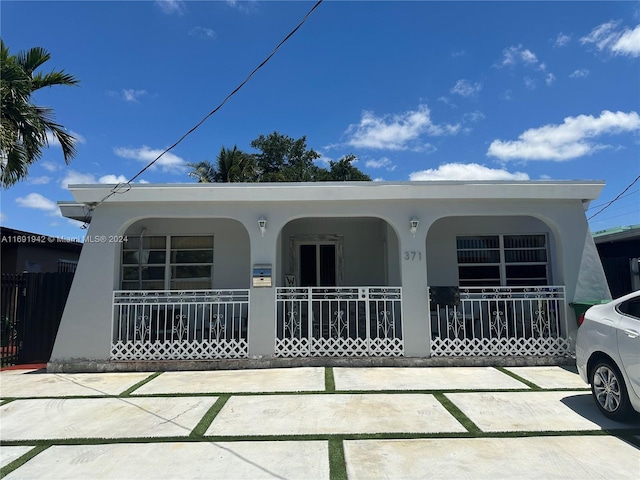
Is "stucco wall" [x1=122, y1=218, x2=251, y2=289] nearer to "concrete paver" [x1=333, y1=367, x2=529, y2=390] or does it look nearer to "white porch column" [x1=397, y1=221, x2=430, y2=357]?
"concrete paver" [x1=333, y1=367, x2=529, y2=390]

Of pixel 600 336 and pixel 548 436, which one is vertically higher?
pixel 600 336

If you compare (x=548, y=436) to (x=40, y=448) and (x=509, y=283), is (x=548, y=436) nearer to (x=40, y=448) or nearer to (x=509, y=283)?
(x=40, y=448)

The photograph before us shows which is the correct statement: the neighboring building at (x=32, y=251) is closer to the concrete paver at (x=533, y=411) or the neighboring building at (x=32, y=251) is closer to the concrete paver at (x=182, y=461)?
the concrete paver at (x=182, y=461)

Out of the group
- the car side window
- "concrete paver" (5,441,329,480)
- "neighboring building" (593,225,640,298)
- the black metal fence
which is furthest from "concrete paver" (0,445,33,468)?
"neighboring building" (593,225,640,298)

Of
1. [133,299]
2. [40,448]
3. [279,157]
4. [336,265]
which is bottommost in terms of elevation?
[40,448]

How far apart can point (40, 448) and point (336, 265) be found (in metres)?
7.76

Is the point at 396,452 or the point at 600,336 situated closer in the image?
the point at 396,452

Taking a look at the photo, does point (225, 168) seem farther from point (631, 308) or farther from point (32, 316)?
point (631, 308)

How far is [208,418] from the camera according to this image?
4.79m

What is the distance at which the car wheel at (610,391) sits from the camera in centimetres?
427

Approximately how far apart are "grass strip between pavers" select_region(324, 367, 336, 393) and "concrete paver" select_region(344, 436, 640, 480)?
185 centimetres

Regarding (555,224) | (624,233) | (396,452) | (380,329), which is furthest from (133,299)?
(624,233)

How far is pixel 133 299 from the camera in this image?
7699 millimetres

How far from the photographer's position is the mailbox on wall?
7.48m
